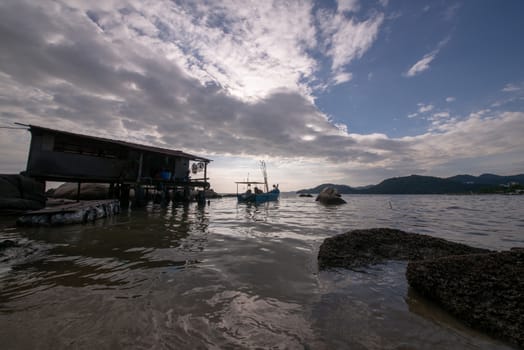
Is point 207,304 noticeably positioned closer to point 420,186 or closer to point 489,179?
point 420,186

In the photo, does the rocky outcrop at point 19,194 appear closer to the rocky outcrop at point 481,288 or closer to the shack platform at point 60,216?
the shack platform at point 60,216

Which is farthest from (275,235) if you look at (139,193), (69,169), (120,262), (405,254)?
(69,169)

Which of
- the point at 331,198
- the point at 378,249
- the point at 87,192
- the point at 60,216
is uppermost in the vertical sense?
the point at 87,192

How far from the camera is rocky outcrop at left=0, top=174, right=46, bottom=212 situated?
39.5 feet

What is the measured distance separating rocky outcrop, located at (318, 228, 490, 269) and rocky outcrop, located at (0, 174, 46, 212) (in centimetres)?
1769

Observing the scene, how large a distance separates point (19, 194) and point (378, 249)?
19.5 metres

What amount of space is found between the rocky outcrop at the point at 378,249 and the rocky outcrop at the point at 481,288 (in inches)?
57.6

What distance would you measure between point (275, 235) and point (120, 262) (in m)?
5.24

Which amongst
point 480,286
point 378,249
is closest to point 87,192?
point 378,249

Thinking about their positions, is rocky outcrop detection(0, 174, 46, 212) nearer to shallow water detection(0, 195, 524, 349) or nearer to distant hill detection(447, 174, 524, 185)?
shallow water detection(0, 195, 524, 349)

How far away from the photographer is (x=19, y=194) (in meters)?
12.7

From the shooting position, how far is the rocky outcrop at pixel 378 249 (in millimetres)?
4961

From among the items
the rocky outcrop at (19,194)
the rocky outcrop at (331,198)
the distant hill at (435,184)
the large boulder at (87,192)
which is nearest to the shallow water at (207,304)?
the rocky outcrop at (19,194)

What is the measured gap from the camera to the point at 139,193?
19062mm
